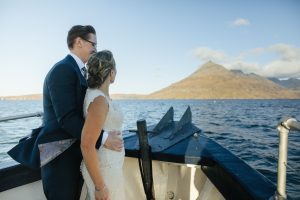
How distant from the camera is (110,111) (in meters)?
1.73

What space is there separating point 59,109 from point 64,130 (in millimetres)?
216

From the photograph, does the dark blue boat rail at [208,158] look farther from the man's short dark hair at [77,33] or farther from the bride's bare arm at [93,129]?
the man's short dark hair at [77,33]

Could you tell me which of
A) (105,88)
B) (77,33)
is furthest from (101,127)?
(77,33)

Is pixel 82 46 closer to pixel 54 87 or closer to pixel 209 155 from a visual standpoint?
pixel 54 87

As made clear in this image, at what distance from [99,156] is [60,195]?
0.40 metres

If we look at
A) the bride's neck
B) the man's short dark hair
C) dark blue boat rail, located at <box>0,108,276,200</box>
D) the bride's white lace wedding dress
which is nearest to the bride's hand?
the bride's white lace wedding dress

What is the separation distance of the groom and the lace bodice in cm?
6

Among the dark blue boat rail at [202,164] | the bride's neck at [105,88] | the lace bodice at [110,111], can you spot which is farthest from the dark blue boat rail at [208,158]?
the bride's neck at [105,88]

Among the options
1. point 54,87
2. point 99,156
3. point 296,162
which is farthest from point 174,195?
point 296,162

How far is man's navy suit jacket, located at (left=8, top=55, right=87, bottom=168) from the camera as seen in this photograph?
1.70 meters

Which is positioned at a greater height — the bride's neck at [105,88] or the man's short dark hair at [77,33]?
the man's short dark hair at [77,33]

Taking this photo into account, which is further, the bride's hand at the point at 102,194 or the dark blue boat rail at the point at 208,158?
the dark blue boat rail at the point at 208,158

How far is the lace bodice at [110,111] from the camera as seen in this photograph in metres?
1.68

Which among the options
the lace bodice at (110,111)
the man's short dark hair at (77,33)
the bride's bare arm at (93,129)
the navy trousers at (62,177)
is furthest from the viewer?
the man's short dark hair at (77,33)
